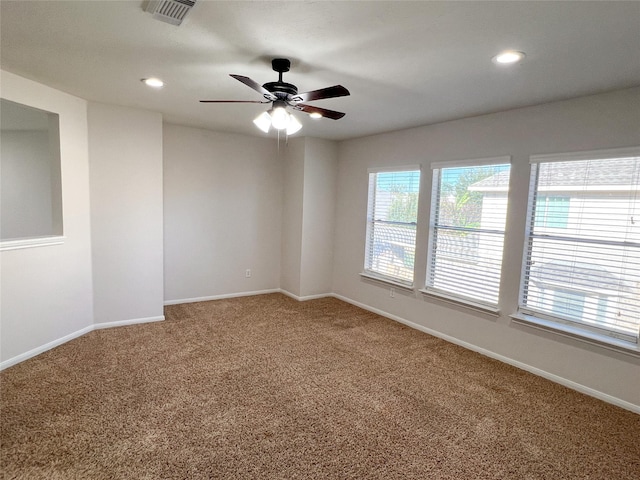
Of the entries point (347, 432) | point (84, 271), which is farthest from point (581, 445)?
point (84, 271)

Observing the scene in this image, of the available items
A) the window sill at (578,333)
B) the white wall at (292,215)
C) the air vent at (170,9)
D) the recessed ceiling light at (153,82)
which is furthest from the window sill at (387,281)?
the air vent at (170,9)

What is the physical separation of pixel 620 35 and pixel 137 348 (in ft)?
14.9

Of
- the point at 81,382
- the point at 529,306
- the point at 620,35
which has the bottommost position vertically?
the point at 81,382

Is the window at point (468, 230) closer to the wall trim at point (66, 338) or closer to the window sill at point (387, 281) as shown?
the window sill at point (387, 281)

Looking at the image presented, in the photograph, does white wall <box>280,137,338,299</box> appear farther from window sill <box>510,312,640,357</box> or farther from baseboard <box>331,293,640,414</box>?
window sill <box>510,312,640,357</box>

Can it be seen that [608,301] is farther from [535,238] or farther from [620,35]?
[620,35]

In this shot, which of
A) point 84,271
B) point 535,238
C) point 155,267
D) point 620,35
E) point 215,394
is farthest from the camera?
point 155,267

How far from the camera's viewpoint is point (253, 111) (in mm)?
3861

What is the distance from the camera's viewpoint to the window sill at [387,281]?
4566 millimetres

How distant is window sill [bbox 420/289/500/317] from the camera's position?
3637 millimetres

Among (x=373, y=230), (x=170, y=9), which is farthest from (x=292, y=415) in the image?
(x=373, y=230)

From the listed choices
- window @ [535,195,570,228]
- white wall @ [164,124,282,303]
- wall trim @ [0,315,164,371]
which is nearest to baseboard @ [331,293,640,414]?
window @ [535,195,570,228]

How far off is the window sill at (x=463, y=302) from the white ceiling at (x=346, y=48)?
2049 millimetres

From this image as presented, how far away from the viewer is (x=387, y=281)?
4832 millimetres
